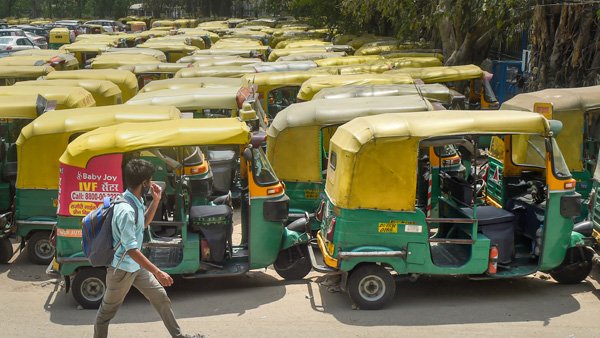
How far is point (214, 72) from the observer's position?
715 inches

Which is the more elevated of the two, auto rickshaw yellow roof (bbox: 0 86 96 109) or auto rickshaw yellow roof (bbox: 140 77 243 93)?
auto rickshaw yellow roof (bbox: 0 86 96 109)

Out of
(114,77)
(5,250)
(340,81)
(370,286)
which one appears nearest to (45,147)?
(5,250)

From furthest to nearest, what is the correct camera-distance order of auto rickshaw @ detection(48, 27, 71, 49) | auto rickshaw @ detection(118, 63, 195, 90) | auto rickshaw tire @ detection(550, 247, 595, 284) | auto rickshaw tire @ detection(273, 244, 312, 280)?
auto rickshaw @ detection(48, 27, 71, 49) < auto rickshaw @ detection(118, 63, 195, 90) < auto rickshaw tire @ detection(273, 244, 312, 280) < auto rickshaw tire @ detection(550, 247, 595, 284)

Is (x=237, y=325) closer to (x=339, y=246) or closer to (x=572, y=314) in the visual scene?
(x=339, y=246)

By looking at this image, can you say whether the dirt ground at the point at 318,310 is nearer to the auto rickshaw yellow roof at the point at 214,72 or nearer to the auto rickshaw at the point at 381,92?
the auto rickshaw at the point at 381,92

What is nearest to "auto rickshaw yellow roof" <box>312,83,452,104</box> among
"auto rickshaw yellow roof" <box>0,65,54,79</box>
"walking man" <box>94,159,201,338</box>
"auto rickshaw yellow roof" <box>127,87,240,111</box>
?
"auto rickshaw yellow roof" <box>127,87,240,111</box>

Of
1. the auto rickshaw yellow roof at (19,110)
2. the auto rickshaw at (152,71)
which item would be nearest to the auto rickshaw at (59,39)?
the auto rickshaw at (152,71)

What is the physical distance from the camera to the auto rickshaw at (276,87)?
52.0 feet

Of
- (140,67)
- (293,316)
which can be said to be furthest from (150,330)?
(140,67)

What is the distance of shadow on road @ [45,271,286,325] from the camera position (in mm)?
8648

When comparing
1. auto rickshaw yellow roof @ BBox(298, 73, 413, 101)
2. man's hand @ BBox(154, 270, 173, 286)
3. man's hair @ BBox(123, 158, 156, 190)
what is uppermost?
man's hair @ BBox(123, 158, 156, 190)

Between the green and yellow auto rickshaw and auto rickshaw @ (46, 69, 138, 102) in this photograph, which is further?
auto rickshaw @ (46, 69, 138, 102)

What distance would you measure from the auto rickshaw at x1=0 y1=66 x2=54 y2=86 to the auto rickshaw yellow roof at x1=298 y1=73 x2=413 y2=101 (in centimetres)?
649

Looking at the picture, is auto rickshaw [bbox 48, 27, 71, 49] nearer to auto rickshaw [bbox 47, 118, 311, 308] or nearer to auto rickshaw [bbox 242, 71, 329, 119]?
auto rickshaw [bbox 242, 71, 329, 119]
